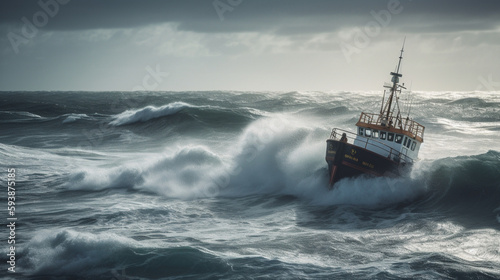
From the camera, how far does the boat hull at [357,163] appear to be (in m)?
18.3

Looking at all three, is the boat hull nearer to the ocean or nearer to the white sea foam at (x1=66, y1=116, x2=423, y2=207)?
the white sea foam at (x1=66, y1=116, x2=423, y2=207)

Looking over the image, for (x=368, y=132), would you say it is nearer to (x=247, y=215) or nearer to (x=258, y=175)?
(x=258, y=175)

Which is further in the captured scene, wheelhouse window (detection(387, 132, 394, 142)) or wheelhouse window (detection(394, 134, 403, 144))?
wheelhouse window (detection(387, 132, 394, 142))

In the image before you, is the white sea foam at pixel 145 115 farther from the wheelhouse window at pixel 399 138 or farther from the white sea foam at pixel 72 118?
the wheelhouse window at pixel 399 138

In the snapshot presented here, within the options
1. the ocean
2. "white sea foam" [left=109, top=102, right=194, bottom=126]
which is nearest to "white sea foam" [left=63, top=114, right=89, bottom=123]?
"white sea foam" [left=109, top=102, right=194, bottom=126]

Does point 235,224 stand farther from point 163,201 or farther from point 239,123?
point 239,123

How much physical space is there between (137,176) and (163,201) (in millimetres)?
3846

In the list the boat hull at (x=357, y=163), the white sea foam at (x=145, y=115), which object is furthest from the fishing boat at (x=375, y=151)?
the white sea foam at (x=145, y=115)

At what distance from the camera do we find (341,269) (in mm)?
10852

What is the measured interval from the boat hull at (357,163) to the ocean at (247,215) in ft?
1.50

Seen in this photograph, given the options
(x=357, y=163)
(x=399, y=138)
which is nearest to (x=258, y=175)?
(x=357, y=163)

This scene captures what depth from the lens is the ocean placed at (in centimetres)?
1098

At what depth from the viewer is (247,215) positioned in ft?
54.4

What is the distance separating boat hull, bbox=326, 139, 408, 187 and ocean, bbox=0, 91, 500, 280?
457mm
